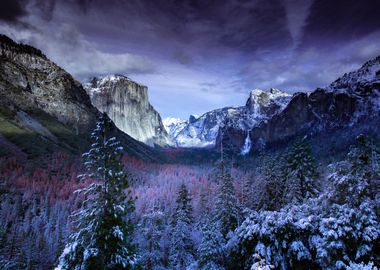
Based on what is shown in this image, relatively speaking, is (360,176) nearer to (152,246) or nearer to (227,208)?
(227,208)

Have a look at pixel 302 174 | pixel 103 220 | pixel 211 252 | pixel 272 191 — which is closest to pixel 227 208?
pixel 272 191

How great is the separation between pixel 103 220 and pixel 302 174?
2088 cm

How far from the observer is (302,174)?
28391 mm

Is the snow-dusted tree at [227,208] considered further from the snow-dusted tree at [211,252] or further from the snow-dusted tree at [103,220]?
A: the snow-dusted tree at [103,220]

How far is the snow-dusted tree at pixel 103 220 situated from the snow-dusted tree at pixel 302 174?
1681 centimetres

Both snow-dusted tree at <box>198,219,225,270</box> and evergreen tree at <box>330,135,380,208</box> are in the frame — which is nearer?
evergreen tree at <box>330,135,380,208</box>

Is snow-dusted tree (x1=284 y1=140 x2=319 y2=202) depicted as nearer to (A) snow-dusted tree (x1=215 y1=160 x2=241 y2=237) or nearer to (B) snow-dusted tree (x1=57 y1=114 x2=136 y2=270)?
(A) snow-dusted tree (x1=215 y1=160 x2=241 y2=237)

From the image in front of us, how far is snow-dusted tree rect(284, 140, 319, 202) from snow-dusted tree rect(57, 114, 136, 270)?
16.8m

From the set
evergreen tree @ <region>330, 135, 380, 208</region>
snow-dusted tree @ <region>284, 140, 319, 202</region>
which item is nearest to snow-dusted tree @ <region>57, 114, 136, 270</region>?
evergreen tree @ <region>330, 135, 380, 208</region>

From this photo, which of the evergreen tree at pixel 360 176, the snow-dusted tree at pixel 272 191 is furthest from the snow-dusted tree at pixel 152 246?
the evergreen tree at pixel 360 176

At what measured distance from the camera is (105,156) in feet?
51.5

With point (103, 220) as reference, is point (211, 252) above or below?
below

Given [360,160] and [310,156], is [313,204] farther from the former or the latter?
[310,156]

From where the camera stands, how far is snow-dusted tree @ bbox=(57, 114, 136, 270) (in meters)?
14.5
